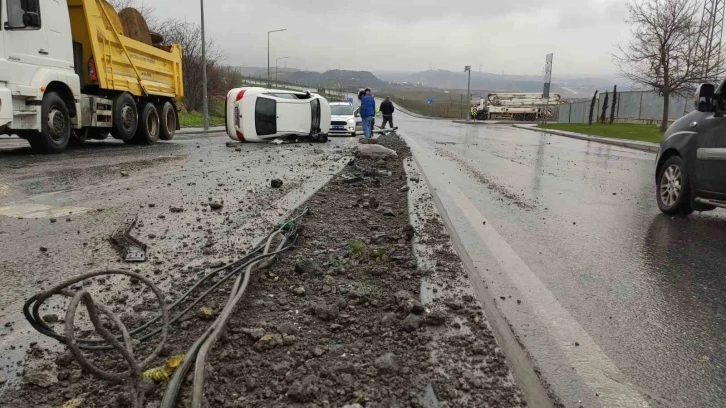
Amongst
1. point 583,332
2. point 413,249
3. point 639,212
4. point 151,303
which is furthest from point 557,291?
point 639,212

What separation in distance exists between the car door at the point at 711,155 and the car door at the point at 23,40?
36.5 ft

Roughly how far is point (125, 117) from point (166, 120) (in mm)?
3058

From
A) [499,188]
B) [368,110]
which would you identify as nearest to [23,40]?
[499,188]

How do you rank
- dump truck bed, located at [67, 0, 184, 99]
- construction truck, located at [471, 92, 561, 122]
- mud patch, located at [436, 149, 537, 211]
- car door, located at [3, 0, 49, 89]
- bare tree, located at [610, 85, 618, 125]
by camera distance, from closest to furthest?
mud patch, located at [436, 149, 537, 211] → car door, located at [3, 0, 49, 89] → dump truck bed, located at [67, 0, 184, 99] → bare tree, located at [610, 85, 618, 125] → construction truck, located at [471, 92, 561, 122]

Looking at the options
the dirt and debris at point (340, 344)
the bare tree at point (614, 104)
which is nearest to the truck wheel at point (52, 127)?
the dirt and debris at point (340, 344)

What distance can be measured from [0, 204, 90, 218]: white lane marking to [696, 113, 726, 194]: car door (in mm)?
6909

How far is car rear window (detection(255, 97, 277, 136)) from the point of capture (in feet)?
55.2

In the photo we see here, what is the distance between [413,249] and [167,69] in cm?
1480

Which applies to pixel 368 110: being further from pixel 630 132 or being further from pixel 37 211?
pixel 630 132

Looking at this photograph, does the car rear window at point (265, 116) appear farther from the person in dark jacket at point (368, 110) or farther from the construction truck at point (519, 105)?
the construction truck at point (519, 105)

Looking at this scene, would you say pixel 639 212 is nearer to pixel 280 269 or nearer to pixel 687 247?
pixel 687 247

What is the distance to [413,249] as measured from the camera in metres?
4.41

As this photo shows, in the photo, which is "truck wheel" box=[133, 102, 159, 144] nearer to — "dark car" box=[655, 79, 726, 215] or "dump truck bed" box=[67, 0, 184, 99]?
"dump truck bed" box=[67, 0, 184, 99]

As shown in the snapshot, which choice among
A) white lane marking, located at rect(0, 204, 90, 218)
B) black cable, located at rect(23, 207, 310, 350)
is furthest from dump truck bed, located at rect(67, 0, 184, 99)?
black cable, located at rect(23, 207, 310, 350)
